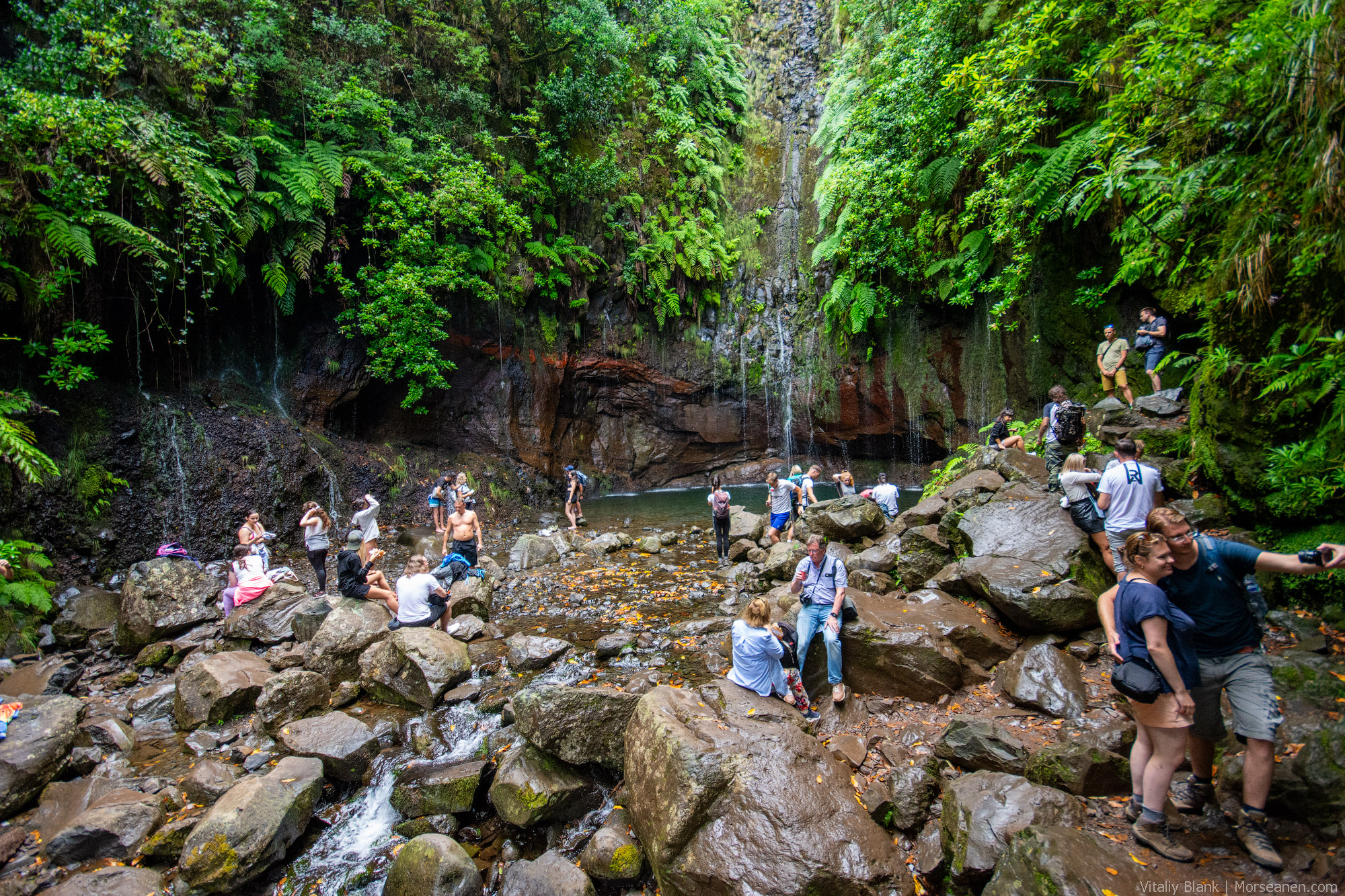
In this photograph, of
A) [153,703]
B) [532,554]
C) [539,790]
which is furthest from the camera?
[532,554]

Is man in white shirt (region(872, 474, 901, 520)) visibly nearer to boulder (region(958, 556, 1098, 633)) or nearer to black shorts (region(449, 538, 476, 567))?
boulder (region(958, 556, 1098, 633))

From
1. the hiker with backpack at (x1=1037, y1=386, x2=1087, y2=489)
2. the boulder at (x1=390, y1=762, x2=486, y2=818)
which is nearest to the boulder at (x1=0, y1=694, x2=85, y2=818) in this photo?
the boulder at (x1=390, y1=762, x2=486, y2=818)

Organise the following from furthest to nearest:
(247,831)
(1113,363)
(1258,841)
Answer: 1. (1113,363)
2. (247,831)
3. (1258,841)

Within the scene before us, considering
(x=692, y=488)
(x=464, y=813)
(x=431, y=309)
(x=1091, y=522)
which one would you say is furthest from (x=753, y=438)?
(x=464, y=813)

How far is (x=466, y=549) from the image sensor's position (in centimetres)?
880

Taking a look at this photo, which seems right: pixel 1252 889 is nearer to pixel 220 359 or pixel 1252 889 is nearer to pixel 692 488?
pixel 220 359

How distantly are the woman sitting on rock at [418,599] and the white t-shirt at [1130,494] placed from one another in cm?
752

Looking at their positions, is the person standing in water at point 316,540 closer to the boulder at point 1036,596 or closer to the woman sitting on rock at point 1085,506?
the boulder at point 1036,596

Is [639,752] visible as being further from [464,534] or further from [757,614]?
[464,534]

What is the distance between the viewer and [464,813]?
4.37m

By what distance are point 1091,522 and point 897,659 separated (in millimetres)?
2525

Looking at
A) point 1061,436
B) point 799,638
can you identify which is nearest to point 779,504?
point 1061,436

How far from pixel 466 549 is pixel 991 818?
307 inches

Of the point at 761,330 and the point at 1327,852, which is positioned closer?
the point at 1327,852
